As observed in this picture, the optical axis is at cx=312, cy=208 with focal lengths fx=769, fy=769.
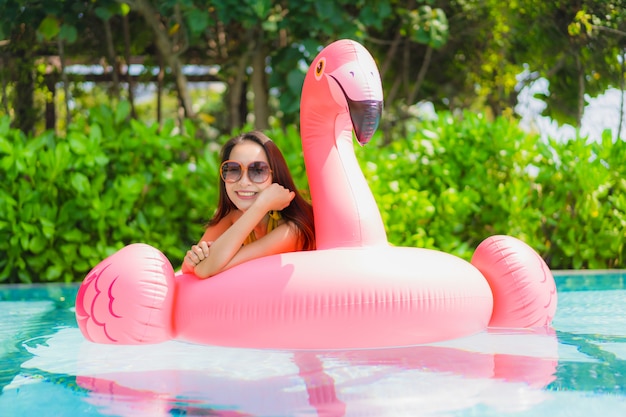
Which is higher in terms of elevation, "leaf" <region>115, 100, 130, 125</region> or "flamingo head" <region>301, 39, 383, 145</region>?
"leaf" <region>115, 100, 130, 125</region>

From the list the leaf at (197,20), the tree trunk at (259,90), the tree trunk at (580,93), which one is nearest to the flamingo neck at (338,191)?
the leaf at (197,20)

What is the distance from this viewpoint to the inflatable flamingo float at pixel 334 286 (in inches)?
123

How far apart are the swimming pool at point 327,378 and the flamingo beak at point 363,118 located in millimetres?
903

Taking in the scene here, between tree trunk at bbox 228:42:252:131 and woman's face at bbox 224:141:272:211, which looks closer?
woman's face at bbox 224:141:272:211

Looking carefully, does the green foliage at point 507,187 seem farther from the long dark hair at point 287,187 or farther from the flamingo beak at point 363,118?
the flamingo beak at point 363,118

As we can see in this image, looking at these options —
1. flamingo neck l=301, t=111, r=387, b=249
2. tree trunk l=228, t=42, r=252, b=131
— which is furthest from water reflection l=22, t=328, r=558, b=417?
tree trunk l=228, t=42, r=252, b=131

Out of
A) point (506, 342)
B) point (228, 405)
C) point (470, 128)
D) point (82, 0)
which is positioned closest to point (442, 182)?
point (470, 128)

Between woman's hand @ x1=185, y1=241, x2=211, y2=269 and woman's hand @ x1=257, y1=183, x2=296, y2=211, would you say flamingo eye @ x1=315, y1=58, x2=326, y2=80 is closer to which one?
woman's hand @ x1=257, y1=183, x2=296, y2=211

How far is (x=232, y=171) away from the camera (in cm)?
356

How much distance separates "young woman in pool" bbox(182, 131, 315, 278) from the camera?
337cm

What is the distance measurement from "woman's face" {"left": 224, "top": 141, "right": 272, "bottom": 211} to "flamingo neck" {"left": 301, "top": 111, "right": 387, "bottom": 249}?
0.22 metres

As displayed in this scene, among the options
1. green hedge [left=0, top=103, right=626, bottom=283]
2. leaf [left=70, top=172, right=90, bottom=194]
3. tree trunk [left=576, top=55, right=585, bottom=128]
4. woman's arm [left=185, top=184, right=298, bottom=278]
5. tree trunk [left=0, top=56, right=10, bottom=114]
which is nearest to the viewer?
woman's arm [left=185, top=184, right=298, bottom=278]

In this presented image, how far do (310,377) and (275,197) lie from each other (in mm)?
959

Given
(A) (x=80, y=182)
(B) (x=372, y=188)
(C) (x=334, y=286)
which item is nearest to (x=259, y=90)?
(B) (x=372, y=188)
